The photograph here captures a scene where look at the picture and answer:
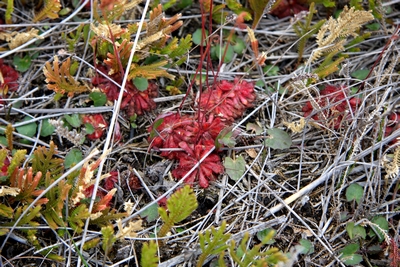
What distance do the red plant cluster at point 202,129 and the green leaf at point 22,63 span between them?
866 millimetres

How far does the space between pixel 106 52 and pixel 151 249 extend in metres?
1.27

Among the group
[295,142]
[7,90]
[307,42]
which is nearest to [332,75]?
[307,42]

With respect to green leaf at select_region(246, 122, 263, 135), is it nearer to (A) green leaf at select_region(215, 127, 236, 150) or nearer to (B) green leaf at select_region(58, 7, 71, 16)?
(A) green leaf at select_region(215, 127, 236, 150)

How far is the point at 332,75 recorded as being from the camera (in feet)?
9.23

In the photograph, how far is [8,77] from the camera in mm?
2660

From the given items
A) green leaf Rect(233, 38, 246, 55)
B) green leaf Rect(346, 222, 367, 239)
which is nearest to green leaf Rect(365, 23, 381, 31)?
green leaf Rect(233, 38, 246, 55)

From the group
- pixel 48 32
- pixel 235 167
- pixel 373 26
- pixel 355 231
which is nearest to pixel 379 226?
pixel 355 231

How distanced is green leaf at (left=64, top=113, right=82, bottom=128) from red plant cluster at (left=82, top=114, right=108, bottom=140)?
0.03 metres

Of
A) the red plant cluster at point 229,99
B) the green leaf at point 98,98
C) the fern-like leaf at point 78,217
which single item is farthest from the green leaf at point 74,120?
the red plant cluster at point 229,99

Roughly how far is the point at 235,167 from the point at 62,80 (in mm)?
1048

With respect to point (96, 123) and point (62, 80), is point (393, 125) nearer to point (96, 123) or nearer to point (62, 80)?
point (96, 123)

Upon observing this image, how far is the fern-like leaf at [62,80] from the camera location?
7.98ft

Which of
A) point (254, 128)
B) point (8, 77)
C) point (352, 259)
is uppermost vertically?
point (8, 77)

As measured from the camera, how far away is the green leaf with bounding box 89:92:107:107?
2562 millimetres
